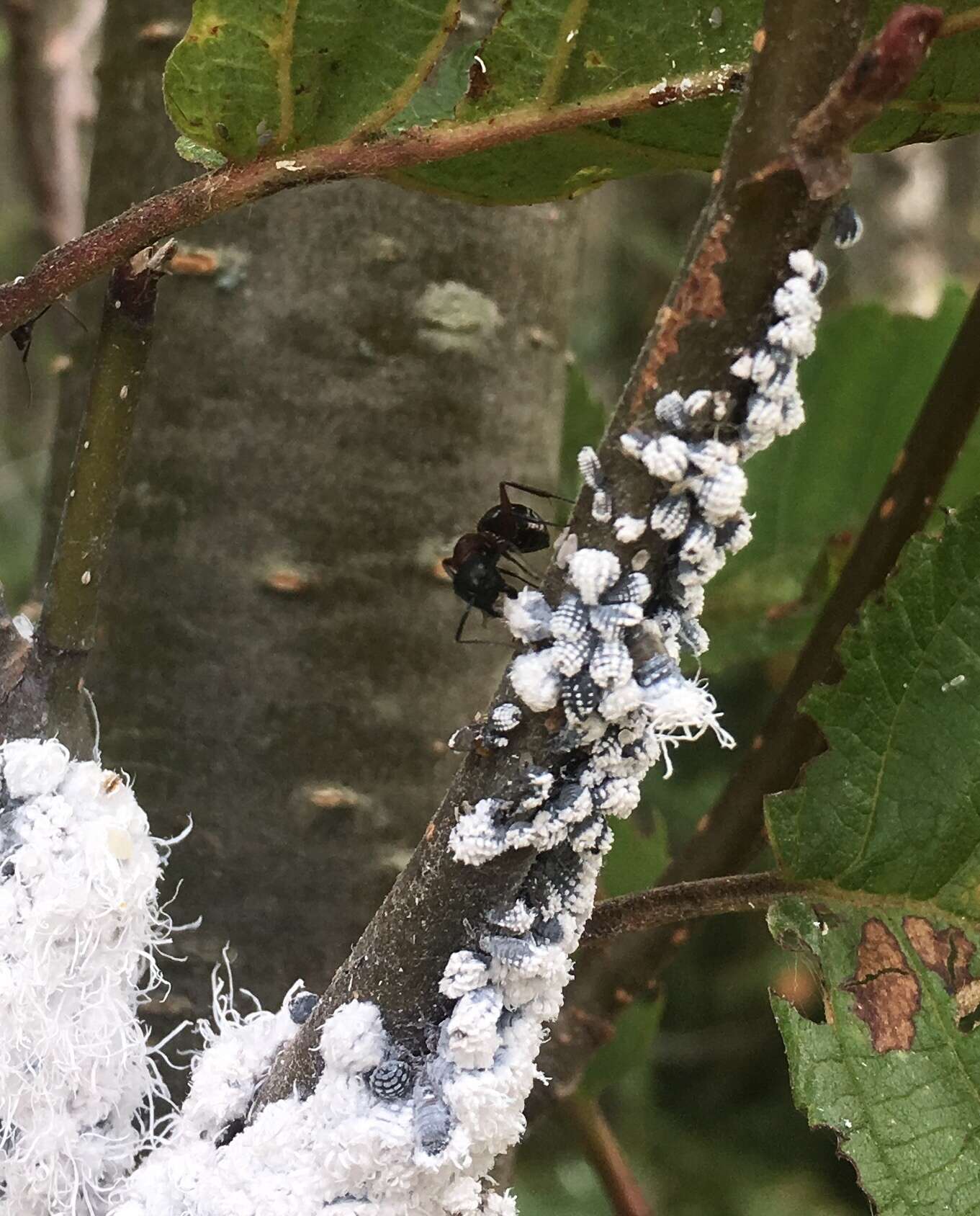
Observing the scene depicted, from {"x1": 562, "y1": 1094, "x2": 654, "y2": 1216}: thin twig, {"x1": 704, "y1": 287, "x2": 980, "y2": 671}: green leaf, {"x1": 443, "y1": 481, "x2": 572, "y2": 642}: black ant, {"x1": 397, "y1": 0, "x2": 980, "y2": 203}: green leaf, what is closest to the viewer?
{"x1": 397, "y1": 0, "x2": 980, "y2": 203}: green leaf

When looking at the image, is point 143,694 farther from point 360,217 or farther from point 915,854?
point 915,854

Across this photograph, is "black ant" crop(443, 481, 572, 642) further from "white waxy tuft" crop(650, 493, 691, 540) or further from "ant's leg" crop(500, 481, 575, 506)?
"white waxy tuft" crop(650, 493, 691, 540)

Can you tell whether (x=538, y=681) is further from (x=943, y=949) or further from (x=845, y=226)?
(x=943, y=949)

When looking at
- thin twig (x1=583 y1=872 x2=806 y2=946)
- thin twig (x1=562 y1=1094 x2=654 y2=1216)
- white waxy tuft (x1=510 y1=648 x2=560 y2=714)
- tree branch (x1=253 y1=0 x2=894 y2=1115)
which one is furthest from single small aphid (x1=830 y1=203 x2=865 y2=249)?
thin twig (x1=562 y1=1094 x2=654 y2=1216)

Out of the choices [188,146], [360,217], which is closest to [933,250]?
[360,217]

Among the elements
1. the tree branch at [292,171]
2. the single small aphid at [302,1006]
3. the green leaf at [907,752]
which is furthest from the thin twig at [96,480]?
the green leaf at [907,752]

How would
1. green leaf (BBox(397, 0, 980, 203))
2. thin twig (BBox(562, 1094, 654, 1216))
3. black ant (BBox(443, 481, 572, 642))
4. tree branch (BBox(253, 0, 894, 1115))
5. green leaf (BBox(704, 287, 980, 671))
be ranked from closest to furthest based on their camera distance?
1. tree branch (BBox(253, 0, 894, 1115))
2. green leaf (BBox(397, 0, 980, 203))
3. black ant (BBox(443, 481, 572, 642))
4. thin twig (BBox(562, 1094, 654, 1216))
5. green leaf (BBox(704, 287, 980, 671))

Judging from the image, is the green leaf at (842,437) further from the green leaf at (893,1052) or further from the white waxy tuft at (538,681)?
the white waxy tuft at (538,681)
